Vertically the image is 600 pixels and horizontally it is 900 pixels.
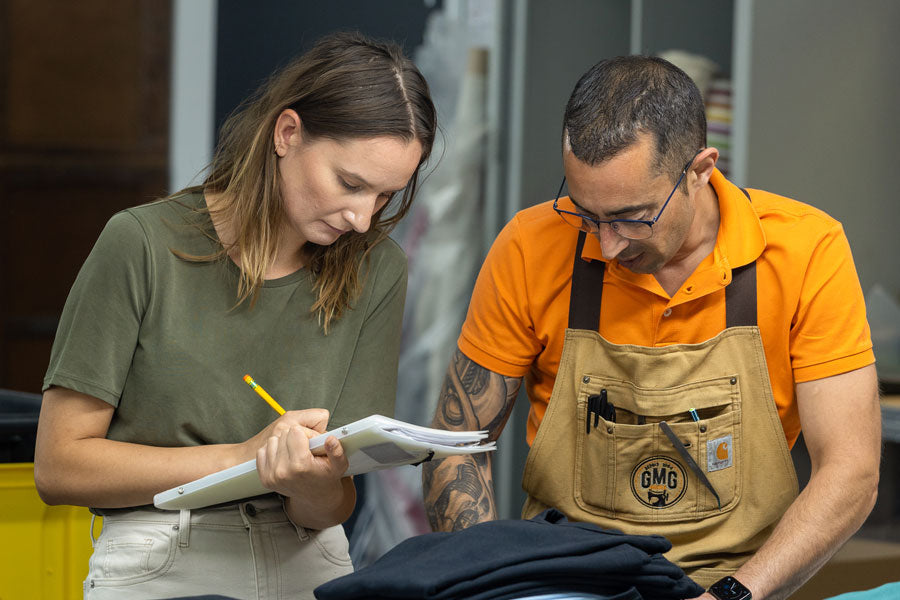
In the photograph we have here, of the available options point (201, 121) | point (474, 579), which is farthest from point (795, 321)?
point (201, 121)

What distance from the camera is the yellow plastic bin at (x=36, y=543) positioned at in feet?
5.79

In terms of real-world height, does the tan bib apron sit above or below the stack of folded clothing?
below

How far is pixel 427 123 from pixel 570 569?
0.75m

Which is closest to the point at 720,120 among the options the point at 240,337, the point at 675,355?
the point at 675,355

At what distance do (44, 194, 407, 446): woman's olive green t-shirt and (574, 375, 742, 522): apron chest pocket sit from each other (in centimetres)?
40

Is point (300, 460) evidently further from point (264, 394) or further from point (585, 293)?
point (585, 293)

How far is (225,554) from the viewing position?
150 centimetres

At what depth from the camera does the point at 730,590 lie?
141 centimetres

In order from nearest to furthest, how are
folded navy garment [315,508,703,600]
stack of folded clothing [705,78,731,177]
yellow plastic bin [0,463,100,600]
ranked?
folded navy garment [315,508,703,600] < yellow plastic bin [0,463,100,600] < stack of folded clothing [705,78,731,177]

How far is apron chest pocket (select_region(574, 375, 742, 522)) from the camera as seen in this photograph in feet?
5.41

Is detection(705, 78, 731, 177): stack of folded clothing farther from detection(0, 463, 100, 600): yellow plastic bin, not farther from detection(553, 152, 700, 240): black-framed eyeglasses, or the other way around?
detection(0, 463, 100, 600): yellow plastic bin

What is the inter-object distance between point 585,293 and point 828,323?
1.28 ft

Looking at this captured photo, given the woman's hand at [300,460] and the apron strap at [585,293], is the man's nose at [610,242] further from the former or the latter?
the woman's hand at [300,460]

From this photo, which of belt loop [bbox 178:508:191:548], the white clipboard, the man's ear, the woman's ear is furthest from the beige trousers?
the man's ear
